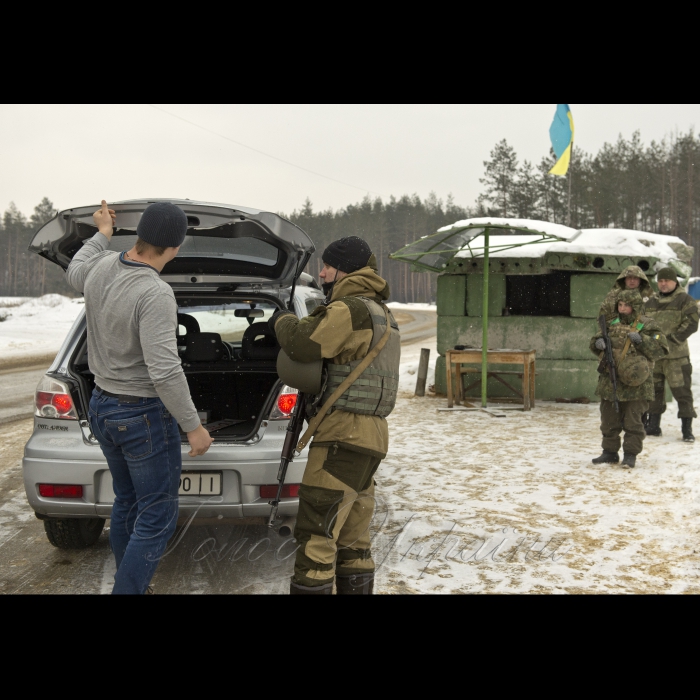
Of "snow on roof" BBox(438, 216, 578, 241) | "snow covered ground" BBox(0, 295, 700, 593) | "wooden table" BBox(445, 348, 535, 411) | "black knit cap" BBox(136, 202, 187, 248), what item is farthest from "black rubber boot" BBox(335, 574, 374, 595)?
"wooden table" BBox(445, 348, 535, 411)

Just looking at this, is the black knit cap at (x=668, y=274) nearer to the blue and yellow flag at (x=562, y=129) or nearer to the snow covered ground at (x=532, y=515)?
the snow covered ground at (x=532, y=515)

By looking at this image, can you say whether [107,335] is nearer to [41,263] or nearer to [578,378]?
[578,378]

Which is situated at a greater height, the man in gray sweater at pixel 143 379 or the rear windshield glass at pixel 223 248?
the rear windshield glass at pixel 223 248

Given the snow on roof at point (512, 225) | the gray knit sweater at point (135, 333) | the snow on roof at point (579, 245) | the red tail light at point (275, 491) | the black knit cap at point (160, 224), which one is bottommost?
the red tail light at point (275, 491)

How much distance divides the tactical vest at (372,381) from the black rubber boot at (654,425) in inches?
243

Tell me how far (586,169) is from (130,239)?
48732 mm

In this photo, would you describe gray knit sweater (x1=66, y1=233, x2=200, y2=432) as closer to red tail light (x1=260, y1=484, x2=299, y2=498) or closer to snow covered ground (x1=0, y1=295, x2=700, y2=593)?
red tail light (x1=260, y1=484, x2=299, y2=498)

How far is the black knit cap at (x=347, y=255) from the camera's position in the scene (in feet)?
10.7

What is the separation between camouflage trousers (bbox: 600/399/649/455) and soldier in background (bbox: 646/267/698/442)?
1474mm

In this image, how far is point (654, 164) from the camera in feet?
167

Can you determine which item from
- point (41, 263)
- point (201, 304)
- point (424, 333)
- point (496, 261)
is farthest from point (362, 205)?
point (201, 304)

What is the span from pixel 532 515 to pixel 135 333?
3.36 m

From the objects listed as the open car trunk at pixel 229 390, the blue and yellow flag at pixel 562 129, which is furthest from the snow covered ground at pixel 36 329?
the blue and yellow flag at pixel 562 129

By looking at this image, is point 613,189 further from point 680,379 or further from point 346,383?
point 346,383
